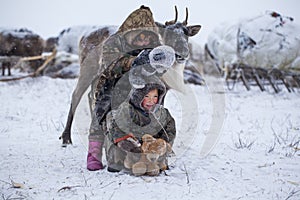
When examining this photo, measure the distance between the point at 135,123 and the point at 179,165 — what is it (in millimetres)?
621

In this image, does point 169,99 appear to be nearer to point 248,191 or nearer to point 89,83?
point 89,83

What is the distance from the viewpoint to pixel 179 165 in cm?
279

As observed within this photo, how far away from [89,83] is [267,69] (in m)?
7.73

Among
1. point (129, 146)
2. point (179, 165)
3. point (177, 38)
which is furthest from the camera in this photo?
point (177, 38)

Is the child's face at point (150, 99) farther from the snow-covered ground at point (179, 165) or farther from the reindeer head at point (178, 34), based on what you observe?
the reindeer head at point (178, 34)

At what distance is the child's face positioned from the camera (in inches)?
95.9

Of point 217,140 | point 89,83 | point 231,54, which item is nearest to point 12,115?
point 89,83

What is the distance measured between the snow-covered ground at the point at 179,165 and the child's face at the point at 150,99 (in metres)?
0.54

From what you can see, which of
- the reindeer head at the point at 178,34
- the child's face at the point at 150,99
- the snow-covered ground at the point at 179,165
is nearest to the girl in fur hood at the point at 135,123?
the child's face at the point at 150,99

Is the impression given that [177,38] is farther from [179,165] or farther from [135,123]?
[179,165]

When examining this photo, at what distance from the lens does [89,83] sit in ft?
11.1

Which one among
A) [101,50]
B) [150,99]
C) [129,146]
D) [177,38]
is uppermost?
[177,38]

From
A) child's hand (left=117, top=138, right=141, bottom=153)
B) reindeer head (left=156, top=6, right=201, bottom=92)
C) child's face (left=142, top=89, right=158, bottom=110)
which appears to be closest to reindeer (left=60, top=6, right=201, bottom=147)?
reindeer head (left=156, top=6, right=201, bottom=92)

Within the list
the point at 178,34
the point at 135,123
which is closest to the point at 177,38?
the point at 178,34
